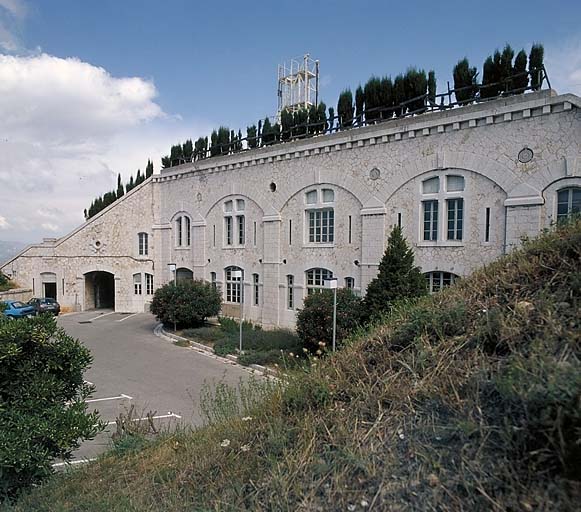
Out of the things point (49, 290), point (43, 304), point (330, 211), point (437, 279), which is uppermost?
point (330, 211)

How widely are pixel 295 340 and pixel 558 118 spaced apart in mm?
11969

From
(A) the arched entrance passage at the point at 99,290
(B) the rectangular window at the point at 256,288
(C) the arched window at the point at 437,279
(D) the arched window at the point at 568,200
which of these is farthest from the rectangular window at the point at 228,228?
(D) the arched window at the point at 568,200

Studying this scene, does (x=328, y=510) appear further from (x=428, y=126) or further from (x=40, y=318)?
(x=428, y=126)

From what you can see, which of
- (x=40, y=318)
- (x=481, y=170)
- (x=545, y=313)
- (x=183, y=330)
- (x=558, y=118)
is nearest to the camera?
(x=545, y=313)

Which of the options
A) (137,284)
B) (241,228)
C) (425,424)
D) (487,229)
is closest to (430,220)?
(487,229)

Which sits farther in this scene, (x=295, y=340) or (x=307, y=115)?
(x=307, y=115)

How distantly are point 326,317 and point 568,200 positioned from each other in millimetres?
8434

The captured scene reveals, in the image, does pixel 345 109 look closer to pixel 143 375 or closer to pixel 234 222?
pixel 234 222

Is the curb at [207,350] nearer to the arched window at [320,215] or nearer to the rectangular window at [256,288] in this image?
the rectangular window at [256,288]

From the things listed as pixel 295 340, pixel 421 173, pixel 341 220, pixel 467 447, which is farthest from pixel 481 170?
pixel 467 447

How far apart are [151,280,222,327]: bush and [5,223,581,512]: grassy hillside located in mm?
15712

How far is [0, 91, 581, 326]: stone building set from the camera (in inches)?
536

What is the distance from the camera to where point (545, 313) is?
124 inches

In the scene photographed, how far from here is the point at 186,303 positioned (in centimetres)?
2033
